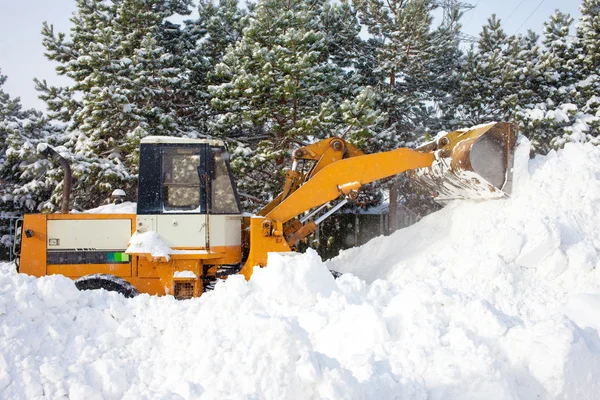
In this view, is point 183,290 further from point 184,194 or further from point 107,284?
point 184,194

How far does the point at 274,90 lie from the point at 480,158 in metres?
7.63

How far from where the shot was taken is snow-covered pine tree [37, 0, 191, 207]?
13578mm

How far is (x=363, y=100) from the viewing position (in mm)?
13227

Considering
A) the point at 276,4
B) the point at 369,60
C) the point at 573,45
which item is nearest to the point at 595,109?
the point at 573,45

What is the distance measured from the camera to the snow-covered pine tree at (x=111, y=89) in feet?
44.5

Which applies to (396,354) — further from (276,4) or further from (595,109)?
(595,109)

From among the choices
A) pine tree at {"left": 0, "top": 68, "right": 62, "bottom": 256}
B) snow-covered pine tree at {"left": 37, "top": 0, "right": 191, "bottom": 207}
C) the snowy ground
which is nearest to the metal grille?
the snowy ground

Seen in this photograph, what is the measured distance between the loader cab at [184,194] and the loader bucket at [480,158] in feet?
10.9

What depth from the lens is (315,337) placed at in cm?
476

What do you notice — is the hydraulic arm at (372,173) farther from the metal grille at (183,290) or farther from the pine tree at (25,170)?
the pine tree at (25,170)

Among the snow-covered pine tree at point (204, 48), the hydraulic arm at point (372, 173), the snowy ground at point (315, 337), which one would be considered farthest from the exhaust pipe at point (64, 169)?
the snow-covered pine tree at point (204, 48)

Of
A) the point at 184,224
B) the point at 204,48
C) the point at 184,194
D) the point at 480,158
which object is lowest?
the point at 184,224

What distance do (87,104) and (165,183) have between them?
28.2 feet

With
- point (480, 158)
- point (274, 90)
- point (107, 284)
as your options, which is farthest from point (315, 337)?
point (274, 90)
